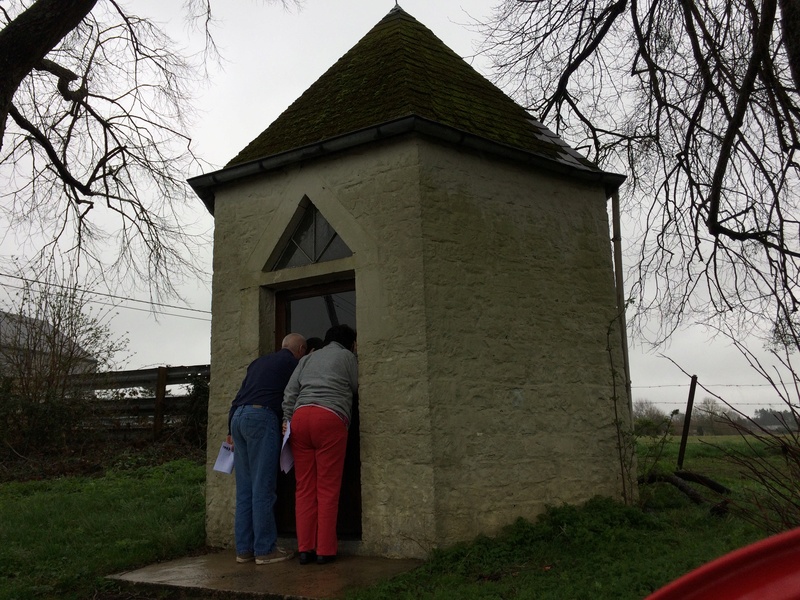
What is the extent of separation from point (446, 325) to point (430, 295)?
295 mm

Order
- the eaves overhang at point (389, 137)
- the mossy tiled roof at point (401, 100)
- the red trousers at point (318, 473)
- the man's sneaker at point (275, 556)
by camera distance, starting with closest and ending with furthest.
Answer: the red trousers at point (318, 473)
the man's sneaker at point (275, 556)
the eaves overhang at point (389, 137)
the mossy tiled roof at point (401, 100)

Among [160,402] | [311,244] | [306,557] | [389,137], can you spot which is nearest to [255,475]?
[306,557]

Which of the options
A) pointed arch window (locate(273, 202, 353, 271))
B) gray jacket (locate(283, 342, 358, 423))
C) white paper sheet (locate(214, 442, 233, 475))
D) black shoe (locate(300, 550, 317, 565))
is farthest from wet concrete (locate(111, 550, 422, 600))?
pointed arch window (locate(273, 202, 353, 271))

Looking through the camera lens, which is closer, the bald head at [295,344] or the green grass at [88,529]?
Answer: the green grass at [88,529]

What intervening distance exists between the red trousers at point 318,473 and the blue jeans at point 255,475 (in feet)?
1.07

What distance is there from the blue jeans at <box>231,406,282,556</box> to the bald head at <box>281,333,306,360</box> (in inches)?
23.9

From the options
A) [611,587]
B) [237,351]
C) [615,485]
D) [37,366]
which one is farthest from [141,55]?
[611,587]

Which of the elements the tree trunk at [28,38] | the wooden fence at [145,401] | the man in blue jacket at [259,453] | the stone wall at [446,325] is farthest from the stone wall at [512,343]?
the wooden fence at [145,401]

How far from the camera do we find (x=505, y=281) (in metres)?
6.72

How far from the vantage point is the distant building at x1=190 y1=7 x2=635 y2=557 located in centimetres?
609

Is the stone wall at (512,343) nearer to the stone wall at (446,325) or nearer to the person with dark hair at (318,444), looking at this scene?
the stone wall at (446,325)

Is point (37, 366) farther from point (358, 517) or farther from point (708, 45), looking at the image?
point (708, 45)

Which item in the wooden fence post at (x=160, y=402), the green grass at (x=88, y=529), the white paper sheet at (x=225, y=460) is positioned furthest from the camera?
the wooden fence post at (x=160, y=402)

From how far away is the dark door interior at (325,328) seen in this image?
21.4 ft
